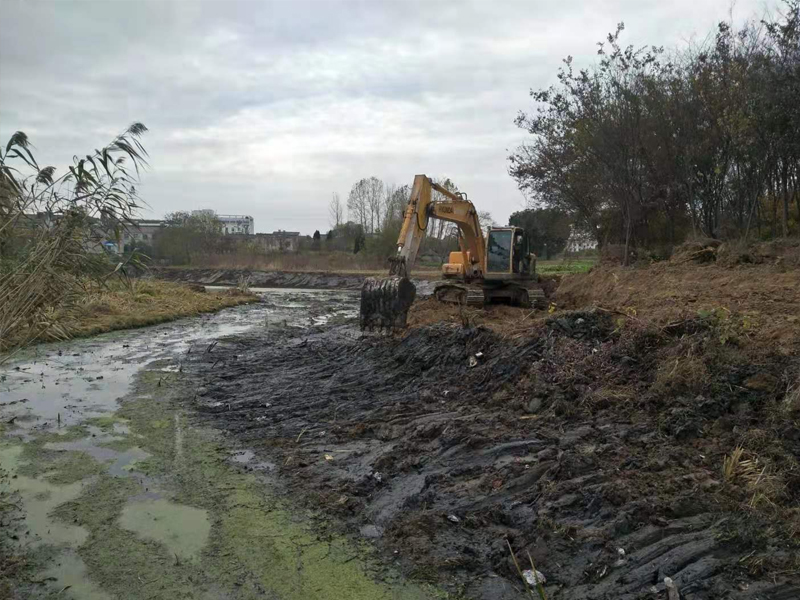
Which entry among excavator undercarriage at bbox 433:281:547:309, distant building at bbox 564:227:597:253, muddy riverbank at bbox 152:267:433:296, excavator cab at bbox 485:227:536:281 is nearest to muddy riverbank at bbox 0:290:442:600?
excavator undercarriage at bbox 433:281:547:309

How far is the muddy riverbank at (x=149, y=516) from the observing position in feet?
12.8

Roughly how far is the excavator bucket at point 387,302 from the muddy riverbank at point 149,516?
4.57 meters

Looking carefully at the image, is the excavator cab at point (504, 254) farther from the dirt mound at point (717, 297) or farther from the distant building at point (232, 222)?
the distant building at point (232, 222)

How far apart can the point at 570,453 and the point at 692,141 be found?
14.9 meters

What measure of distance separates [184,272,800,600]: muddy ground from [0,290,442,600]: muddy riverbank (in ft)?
1.18

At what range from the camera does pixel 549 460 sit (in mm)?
5051

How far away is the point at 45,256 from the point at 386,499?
353cm

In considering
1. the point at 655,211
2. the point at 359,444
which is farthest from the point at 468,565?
the point at 655,211

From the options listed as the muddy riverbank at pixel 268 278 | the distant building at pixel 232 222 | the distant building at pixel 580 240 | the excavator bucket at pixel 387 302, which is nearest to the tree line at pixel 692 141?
the distant building at pixel 580 240

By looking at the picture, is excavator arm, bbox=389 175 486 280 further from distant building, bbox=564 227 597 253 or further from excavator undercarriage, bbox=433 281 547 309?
distant building, bbox=564 227 597 253

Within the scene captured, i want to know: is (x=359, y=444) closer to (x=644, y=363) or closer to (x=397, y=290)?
(x=644, y=363)

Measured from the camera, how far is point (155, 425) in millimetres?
7480

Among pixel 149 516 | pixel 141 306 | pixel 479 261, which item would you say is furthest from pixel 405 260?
pixel 141 306

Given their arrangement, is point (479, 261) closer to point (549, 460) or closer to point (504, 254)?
point (504, 254)
